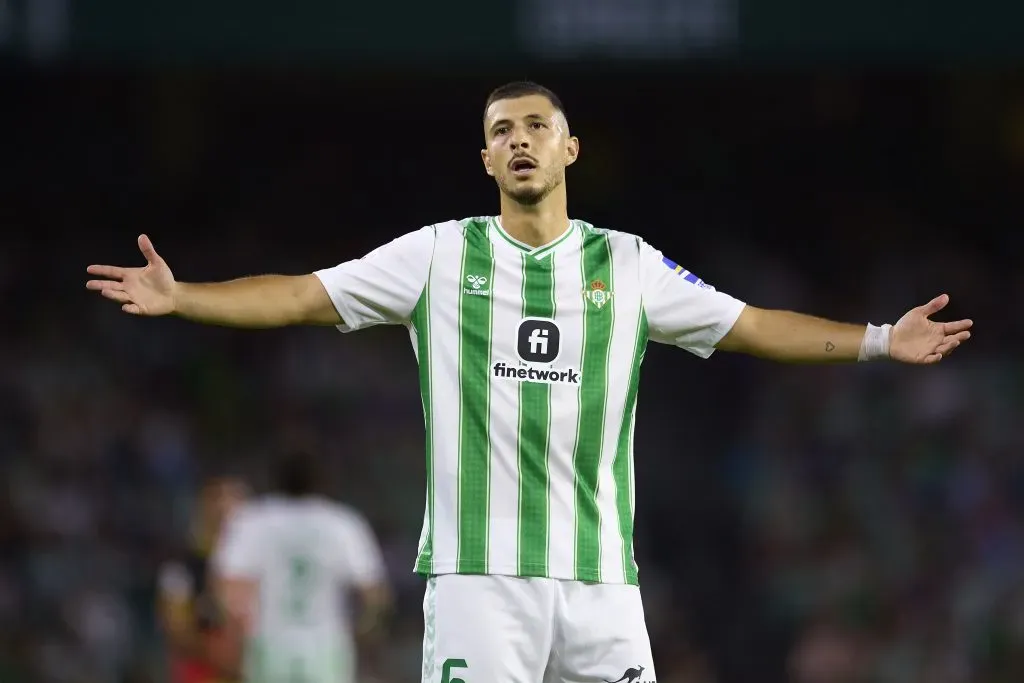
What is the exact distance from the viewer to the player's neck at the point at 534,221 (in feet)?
14.6

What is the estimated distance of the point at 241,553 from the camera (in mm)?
8156

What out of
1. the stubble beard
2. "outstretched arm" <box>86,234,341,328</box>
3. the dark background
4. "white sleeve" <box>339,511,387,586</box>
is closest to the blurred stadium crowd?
the dark background

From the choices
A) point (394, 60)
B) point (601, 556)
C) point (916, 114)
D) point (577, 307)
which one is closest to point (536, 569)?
point (601, 556)

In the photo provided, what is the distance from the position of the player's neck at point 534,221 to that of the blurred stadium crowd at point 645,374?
655 cm

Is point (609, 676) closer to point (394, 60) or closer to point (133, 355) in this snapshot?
point (394, 60)

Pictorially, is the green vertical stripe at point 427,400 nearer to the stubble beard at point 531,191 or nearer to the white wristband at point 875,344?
the stubble beard at point 531,191

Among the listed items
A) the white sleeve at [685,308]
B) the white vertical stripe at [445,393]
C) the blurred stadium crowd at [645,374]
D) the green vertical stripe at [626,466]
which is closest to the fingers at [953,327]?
the white sleeve at [685,308]

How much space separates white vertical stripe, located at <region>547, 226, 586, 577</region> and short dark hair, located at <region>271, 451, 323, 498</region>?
388 centimetres

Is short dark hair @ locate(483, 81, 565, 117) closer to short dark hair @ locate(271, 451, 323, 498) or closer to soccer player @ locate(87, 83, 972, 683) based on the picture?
soccer player @ locate(87, 83, 972, 683)

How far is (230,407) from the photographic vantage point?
1248 cm

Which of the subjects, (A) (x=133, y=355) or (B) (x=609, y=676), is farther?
(A) (x=133, y=355)

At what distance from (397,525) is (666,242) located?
129 inches

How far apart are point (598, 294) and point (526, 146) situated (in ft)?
1.50

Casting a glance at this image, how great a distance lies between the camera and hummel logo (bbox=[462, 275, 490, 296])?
4.34m
